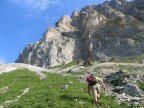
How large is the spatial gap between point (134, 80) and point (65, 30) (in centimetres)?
11663

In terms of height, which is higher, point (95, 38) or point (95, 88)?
point (95, 38)

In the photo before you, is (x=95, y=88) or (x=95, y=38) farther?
(x=95, y=38)

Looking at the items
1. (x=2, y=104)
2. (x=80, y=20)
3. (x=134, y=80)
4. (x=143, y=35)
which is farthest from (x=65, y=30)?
(x=2, y=104)

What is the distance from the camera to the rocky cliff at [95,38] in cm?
12338

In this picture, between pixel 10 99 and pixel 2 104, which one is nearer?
pixel 2 104

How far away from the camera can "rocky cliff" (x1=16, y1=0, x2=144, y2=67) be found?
123 metres

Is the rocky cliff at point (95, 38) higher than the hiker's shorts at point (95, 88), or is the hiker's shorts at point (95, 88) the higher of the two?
the rocky cliff at point (95, 38)

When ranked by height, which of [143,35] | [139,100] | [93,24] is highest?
[93,24]

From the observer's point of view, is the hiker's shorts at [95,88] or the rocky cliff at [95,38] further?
the rocky cliff at [95,38]

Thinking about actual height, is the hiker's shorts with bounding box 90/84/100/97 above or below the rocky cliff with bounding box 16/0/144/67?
below

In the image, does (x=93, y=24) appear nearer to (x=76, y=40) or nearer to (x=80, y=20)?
(x=76, y=40)

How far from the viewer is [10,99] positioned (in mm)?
37812

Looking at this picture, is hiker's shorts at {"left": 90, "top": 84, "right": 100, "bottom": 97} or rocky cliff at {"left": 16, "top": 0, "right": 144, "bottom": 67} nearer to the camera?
hiker's shorts at {"left": 90, "top": 84, "right": 100, "bottom": 97}

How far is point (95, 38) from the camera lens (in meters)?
136
